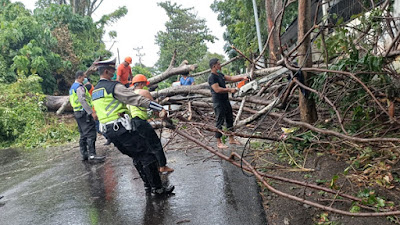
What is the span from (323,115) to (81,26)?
16.1 metres

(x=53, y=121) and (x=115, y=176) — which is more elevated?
(x=53, y=121)

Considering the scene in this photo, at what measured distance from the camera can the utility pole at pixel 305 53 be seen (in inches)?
177

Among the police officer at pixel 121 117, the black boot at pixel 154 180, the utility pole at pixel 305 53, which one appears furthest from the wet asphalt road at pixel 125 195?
the utility pole at pixel 305 53

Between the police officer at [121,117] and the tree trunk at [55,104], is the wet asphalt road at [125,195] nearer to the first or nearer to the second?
the police officer at [121,117]

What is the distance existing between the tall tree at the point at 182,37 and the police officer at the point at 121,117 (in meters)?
30.9

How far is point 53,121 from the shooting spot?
11078mm

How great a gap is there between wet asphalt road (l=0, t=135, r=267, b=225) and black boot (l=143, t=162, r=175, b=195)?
0.11 meters

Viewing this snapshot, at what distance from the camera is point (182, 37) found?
40.2 metres

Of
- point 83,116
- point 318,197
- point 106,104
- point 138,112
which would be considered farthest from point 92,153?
point 318,197

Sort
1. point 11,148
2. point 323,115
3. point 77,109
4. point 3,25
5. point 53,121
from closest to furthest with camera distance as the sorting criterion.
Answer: point 323,115 < point 77,109 < point 11,148 < point 53,121 < point 3,25

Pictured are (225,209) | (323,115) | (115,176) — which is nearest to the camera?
(225,209)

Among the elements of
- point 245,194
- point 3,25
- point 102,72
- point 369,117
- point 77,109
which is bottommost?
point 245,194

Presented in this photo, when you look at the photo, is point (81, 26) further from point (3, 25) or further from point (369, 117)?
point (369, 117)

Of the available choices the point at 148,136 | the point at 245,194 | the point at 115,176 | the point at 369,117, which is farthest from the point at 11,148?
the point at 369,117
